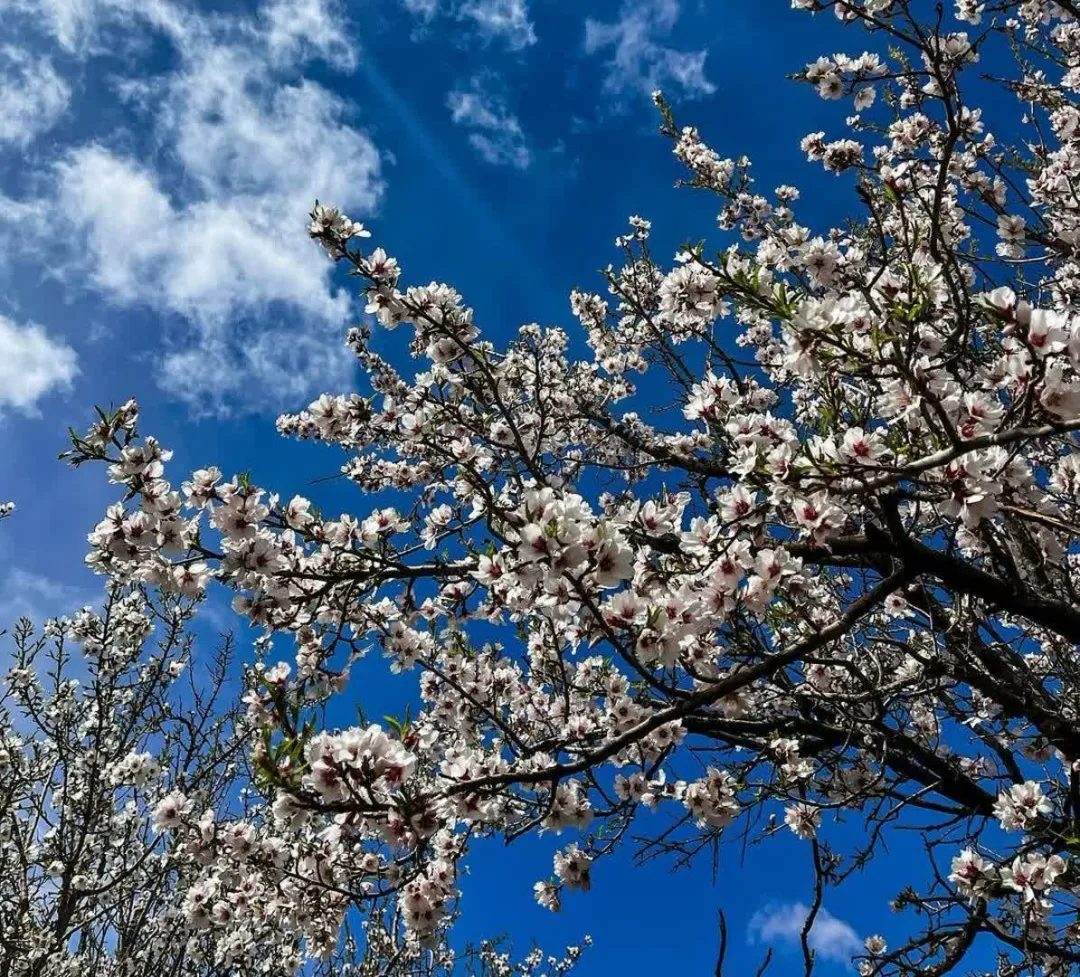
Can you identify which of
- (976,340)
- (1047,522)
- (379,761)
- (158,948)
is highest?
(976,340)

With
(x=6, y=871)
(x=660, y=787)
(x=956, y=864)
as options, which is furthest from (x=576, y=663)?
(x=6, y=871)

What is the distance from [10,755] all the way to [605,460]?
22.1 ft

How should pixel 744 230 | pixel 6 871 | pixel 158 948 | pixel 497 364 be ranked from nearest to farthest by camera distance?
1. pixel 497 364
2. pixel 6 871
3. pixel 744 230
4. pixel 158 948

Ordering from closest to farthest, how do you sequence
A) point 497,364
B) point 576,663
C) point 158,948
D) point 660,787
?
point 497,364
point 660,787
point 576,663
point 158,948

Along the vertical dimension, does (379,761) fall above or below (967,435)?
below

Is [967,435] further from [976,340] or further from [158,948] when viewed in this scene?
[158,948]

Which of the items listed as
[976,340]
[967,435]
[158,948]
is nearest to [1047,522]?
[967,435]

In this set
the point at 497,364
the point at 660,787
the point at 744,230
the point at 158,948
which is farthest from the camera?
the point at 158,948

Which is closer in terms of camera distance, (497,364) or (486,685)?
(497,364)

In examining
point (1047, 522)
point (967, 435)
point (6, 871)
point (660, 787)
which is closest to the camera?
point (967, 435)

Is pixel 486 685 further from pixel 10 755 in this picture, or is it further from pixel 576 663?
pixel 10 755

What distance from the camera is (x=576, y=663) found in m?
5.14

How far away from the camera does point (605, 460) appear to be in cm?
817

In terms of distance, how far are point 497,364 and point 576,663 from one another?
215 centimetres
